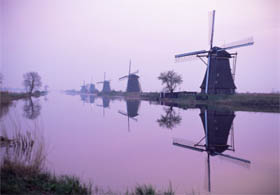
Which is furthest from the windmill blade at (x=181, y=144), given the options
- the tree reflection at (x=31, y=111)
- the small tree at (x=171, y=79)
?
the small tree at (x=171, y=79)

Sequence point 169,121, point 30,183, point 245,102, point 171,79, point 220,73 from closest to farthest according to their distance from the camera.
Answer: point 30,183
point 169,121
point 245,102
point 220,73
point 171,79

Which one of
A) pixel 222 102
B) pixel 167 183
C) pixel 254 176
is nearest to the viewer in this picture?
pixel 167 183

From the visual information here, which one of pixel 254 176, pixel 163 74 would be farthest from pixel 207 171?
pixel 163 74

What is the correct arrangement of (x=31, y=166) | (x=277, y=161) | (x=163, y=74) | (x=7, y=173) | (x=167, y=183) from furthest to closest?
(x=163, y=74)
(x=277, y=161)
(x=167, y=183)
(x=31, y=166)
(x=7, y=173)

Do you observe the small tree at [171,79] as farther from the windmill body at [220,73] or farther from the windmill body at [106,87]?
the windmill body at [106,87]

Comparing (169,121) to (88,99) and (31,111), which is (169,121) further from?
(88,99)

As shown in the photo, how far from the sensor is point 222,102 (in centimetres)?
2339

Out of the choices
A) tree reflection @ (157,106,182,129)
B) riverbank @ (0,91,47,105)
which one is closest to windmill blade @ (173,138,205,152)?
tree reflection @ (157,106,182,129)

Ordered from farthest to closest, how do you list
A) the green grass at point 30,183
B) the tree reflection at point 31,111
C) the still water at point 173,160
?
the tree reflection at point 31,111 → the still water at point 173,160 → the green grass at point 30,183

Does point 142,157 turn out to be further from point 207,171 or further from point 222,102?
point 222,102

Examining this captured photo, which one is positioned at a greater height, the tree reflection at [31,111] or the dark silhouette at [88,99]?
the dark silhouette at [88,99]

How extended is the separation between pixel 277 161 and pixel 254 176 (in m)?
1.77

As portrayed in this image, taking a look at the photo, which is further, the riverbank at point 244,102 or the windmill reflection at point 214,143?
the riverbank at point 244,102

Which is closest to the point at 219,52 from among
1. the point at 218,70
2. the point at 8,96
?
the point at 218,70
